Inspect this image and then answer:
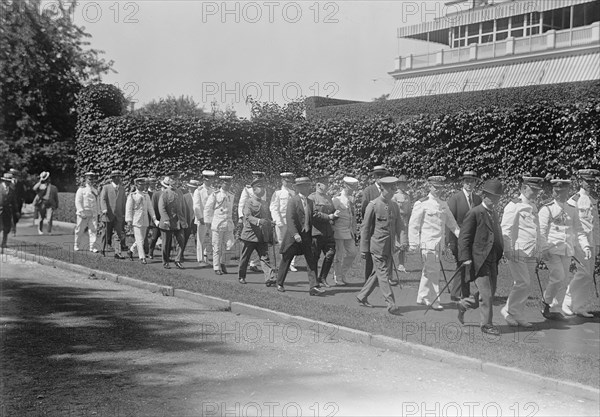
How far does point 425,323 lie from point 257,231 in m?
4.51

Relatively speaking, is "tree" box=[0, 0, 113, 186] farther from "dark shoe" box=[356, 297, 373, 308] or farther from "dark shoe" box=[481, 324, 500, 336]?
"dark shoe" box=[481, 324, 500, 336]

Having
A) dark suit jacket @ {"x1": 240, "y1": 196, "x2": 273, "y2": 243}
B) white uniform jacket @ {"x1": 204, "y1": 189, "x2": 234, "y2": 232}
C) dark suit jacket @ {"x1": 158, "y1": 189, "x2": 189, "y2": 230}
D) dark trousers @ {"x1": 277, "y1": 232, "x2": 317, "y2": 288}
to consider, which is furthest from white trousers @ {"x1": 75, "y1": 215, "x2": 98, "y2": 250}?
dark trousers @ {"x1": 277, "y1": 232, "x2": 317, "y2": 288}

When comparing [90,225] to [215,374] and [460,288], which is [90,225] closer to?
[460,288]

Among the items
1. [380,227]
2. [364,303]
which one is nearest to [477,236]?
[380,227]

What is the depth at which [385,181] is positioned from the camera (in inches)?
421

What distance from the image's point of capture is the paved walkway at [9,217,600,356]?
864 centimetres

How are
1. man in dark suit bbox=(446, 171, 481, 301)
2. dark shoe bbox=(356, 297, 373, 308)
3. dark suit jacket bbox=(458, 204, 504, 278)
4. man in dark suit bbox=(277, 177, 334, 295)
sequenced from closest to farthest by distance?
dark suit jacket bbox=(458, 204, 504, 278)
dark shoe bbox=(356, 297, 373, 308)
man in dark suit bbox=(446, 171, 481, 301)
man in dark suit bbox=(277, 177, 334, 295)

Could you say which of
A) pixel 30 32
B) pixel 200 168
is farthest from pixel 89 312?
pixel 30 32

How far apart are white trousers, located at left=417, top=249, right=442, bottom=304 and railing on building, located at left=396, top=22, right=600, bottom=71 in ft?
84.9

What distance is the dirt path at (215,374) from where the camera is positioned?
6.23 meters

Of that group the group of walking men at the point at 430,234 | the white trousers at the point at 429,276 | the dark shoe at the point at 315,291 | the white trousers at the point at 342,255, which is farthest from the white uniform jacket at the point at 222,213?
the white trousers at the point at 429,276

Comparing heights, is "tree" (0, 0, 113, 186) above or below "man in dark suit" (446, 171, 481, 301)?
above

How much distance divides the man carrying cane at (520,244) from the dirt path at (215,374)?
83.1 inches

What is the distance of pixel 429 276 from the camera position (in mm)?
10633
